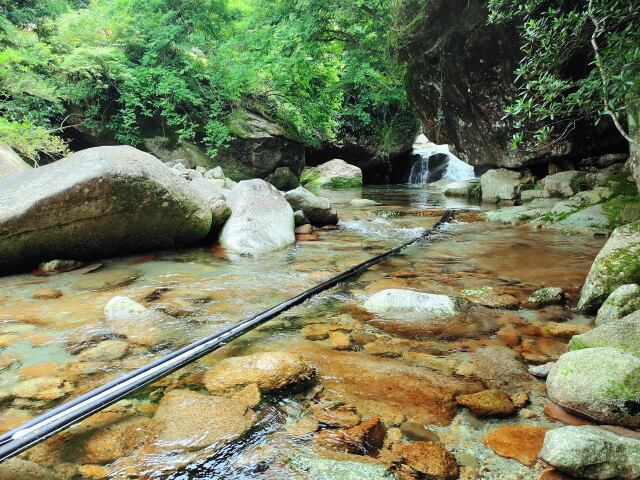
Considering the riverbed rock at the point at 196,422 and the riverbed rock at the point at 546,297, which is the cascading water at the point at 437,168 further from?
the riverbed rock at the point at 196,422

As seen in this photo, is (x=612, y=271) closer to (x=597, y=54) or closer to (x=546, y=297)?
(x=546, y=297)

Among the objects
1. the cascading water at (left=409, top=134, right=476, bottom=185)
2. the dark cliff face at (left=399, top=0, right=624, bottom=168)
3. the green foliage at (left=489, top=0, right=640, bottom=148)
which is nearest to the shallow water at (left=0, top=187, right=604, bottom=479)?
the green foliage at (left=489, top=0, right=640, bottom=148)

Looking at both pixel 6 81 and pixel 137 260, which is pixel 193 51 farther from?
pixel 137 260

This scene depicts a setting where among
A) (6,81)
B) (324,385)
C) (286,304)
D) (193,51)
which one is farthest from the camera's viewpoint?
(193,51)

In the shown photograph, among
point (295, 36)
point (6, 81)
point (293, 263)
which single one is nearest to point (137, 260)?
point (293, 263)

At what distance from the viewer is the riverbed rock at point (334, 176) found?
2197 centimetres

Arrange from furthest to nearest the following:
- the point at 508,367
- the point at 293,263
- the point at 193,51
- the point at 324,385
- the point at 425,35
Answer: the point at 193,51 → the point at 425,35 → the point at 293,263 → the point at 508,367 → the point at 324,385

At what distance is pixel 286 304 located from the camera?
3.36 meters

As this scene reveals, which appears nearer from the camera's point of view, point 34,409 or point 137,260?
point 34,409

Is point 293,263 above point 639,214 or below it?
below

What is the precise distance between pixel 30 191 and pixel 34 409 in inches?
131

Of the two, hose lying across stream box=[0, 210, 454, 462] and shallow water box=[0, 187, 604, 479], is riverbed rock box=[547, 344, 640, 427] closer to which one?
shallow water box=[0, 187, 604, 479]

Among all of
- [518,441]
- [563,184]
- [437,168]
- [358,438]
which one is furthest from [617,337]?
[437,168]

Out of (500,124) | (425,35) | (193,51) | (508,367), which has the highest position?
(193,51)
